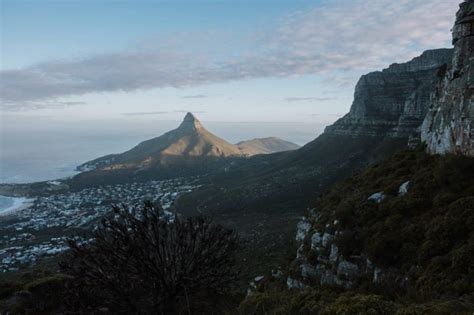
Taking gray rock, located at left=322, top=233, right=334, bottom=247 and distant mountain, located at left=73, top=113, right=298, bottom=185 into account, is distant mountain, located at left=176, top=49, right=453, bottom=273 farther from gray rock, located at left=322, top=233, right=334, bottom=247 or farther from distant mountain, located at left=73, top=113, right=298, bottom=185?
distant mountain, located at left=73, top=113, right=298, bottom=185

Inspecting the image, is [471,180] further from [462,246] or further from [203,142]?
[203,142]

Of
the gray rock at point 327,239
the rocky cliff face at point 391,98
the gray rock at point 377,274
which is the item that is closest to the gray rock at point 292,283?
the gray rock at point 327,239

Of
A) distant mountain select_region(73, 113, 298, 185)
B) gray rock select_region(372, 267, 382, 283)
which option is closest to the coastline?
distant mountain select_region(73, 113, 298, 185)

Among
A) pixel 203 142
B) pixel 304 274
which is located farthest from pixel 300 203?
pixel 203 142

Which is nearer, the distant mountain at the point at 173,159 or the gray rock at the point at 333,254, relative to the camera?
the gray rock at the point at 333,254

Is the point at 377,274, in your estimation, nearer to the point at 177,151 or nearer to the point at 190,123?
the point at 177,151

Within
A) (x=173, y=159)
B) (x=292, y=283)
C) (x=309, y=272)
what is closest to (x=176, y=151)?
(x=173, y=159)

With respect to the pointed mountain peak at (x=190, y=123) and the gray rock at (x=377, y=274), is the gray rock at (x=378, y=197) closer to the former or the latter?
the gray rock at (x=377, y=274)
